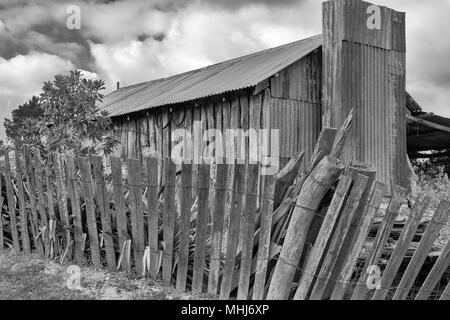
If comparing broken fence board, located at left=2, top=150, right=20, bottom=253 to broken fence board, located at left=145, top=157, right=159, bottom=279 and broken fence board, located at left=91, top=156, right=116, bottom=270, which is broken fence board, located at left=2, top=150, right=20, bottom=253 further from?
broken fence board, located at left=145, top=157, right=159, bottom=279

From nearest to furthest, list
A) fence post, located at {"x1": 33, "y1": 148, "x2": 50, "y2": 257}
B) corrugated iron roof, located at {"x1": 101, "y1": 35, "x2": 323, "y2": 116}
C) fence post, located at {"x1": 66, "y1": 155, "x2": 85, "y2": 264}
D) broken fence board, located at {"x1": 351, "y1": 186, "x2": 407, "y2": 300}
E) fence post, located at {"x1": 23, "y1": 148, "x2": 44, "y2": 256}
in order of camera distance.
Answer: broken fence board, located at {"x1": 351, "y1": 186, "x2": 407, "y2": 300} < fence post, located at {"x1": 66, "y1": 155, "x2": 85, "y2": 264} < fence post, located at {"x1": 33, "y1": 148, "x2": 50, "y2": 257} < fence post, located at {"x1": 23, "y1": 148, "x2": 44, "y2": 256} < corrugated iron roof, located at {"x1": 101, "y1": 35, "x2": 323, "y2": 116}

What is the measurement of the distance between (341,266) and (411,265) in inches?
43.6

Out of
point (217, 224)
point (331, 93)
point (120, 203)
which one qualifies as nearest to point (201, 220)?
point (217, 224)

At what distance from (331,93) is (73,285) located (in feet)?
28.4

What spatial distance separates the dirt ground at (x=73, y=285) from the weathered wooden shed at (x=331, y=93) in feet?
21.8

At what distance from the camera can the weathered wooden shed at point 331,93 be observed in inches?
469

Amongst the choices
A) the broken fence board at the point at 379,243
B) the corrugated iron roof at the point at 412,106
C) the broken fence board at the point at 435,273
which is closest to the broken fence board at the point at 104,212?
the broken fence board at the point at 379,243

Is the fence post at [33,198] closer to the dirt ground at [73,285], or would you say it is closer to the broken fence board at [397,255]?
the dirt ground at [73,285]

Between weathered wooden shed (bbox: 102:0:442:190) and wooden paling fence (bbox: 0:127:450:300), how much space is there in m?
6.31

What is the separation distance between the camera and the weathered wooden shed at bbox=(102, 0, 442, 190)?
11.9 meters

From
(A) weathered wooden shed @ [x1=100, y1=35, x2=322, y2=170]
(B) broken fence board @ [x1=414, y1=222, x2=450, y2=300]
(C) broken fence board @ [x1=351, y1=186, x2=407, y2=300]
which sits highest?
(A) weathered wooden shed @ [x1=100, y1=35, x2=322, y2=170]

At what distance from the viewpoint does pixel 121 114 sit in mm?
16203

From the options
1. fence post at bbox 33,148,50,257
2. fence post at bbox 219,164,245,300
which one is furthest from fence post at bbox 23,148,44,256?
fence post at bbox 219,164,245,300

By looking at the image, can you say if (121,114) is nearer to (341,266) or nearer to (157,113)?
(157,113)
